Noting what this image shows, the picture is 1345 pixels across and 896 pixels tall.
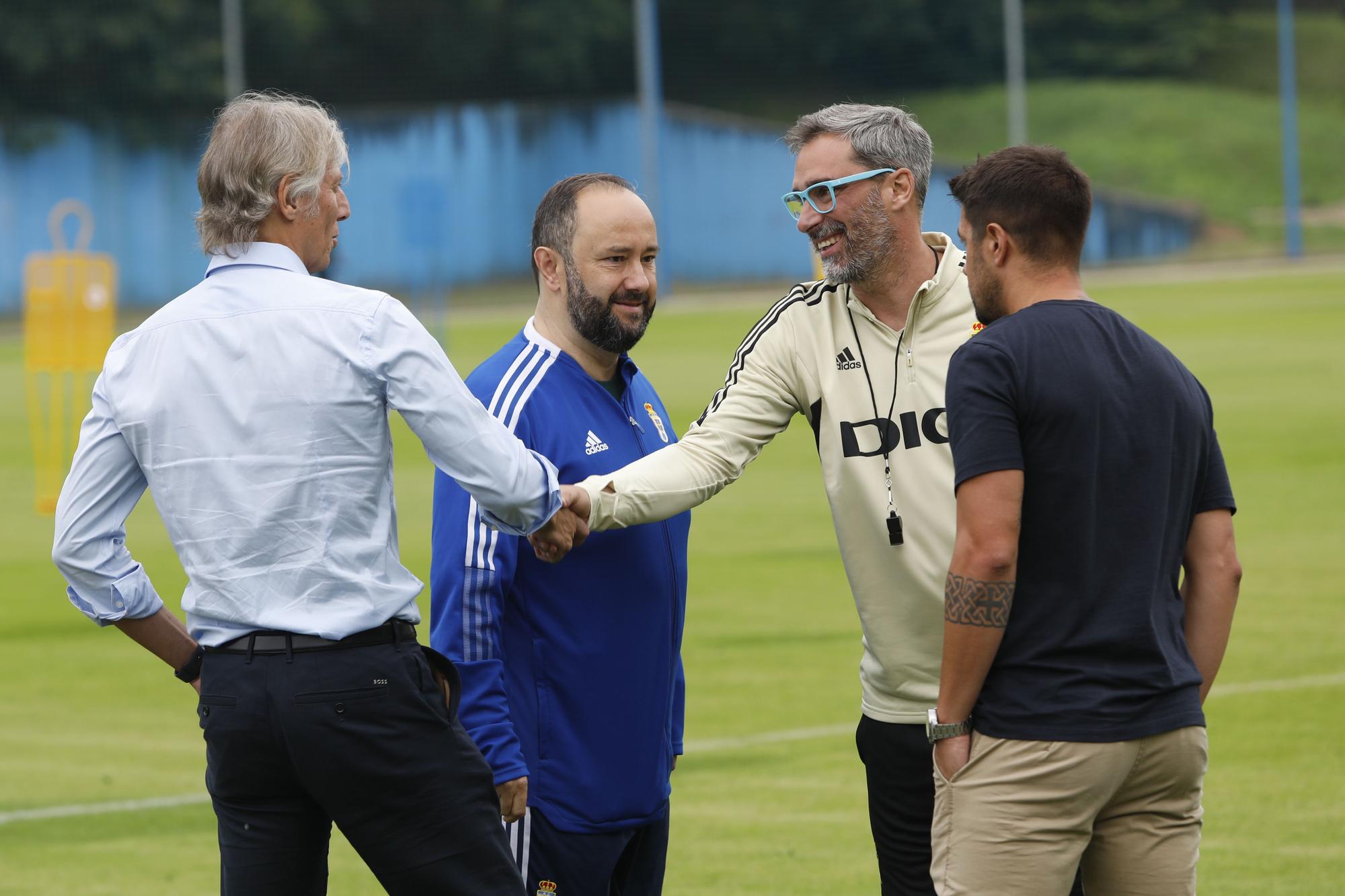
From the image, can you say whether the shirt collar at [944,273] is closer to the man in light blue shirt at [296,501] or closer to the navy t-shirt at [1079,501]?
the navy t-shirt at [1079,501]

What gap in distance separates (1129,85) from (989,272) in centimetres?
6007

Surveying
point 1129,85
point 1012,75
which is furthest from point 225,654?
point 1129,85

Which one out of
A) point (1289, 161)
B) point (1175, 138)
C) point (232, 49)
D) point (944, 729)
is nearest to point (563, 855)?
point (944, 729)

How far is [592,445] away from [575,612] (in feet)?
1.25

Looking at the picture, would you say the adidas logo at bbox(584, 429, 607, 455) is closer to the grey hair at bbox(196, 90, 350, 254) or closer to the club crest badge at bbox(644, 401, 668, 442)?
the club crest badge at bbox(644, 401, 668, 442)

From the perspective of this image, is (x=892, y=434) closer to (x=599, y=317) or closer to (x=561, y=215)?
(x=599, y=317)

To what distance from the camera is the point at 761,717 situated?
870 centimetres

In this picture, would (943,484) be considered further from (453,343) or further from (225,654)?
(453,343)

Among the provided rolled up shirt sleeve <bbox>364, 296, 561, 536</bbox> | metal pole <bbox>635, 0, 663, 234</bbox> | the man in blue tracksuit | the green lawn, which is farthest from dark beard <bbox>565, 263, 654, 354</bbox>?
the green lawn

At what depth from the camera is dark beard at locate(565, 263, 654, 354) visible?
14.4 feet

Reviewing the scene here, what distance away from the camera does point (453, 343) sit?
32656 millimetres

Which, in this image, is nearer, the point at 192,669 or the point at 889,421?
the point at 192,669

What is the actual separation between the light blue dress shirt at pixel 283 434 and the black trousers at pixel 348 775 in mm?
98

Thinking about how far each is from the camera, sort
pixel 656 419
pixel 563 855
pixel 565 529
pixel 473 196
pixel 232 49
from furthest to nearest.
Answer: pixel 473 196 → pixel 232 49 → pixel 656 419 → pixel 563 855 → pixel 565 529
